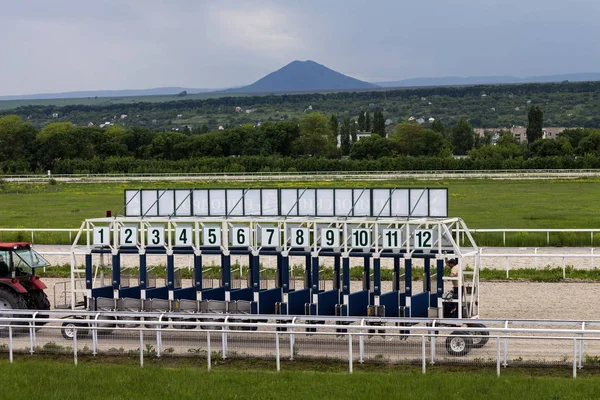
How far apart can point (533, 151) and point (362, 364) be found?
81300 millimetres

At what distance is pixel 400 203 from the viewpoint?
18047 mm

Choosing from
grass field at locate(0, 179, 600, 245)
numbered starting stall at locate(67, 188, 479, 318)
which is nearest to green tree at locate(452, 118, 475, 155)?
grass field at locate(0, 179, 600, 245)

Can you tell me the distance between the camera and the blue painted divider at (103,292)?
18.3 metres

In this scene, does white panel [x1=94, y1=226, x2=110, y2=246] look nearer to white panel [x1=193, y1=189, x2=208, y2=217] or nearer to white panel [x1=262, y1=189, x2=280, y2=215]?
white panel [x1=193, y1=189, x2=208, y2=217]

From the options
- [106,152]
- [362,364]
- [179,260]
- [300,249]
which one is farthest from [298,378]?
[106,152]

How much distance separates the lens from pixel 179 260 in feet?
95.3

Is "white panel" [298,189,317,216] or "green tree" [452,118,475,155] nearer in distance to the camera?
"white panel" [298,189,317,216]

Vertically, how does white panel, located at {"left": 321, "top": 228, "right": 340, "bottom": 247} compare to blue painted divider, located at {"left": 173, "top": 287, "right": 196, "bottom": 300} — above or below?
above

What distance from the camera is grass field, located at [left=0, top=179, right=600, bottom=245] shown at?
4041 cm

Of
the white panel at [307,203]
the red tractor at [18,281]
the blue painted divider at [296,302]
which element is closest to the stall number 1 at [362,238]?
the blue painted divider at [296,302]

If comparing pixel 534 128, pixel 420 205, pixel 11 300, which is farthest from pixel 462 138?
pixel 11 300

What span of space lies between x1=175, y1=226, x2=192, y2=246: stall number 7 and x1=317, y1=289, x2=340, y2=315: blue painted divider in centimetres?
260

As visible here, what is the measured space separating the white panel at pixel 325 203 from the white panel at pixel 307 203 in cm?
11

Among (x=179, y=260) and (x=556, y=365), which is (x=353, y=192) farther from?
(x=179, y=260)
